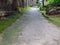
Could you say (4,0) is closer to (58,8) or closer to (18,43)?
(58,8)

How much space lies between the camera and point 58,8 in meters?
20.1

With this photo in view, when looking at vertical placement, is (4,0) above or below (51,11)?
above

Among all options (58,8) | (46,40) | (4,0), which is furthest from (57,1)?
(46,40)

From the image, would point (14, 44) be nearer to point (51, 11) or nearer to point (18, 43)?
point (18, 43)

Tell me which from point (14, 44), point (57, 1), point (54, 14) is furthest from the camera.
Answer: point (57, 1)

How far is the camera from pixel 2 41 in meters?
7.23

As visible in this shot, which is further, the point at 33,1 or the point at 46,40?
the point at 33,1

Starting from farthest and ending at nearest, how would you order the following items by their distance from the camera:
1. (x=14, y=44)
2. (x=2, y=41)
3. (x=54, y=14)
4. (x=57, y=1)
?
(x=57, y=1)
(x=54, y=14)
(x=2, y=41)
(x=14, y=44)

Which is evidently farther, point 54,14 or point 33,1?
point 33,1

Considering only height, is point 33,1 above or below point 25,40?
below

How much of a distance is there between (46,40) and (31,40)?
59cm

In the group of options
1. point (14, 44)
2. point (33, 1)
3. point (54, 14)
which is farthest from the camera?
point (33, 1)

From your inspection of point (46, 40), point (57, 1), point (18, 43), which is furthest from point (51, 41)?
point (57, 1)

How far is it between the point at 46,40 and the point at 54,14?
12.1 m
